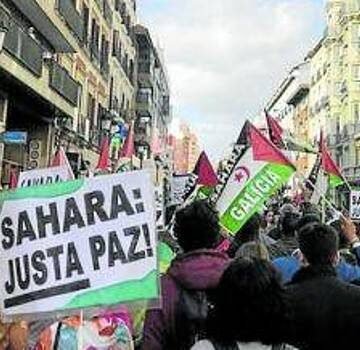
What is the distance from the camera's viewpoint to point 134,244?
13.1 feet

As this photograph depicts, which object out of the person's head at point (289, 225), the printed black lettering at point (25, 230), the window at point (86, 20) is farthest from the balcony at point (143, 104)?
the printed black lettering at point (25, 230)

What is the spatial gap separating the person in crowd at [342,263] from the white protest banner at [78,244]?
3.90 ft

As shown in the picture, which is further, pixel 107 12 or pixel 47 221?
pixel 107 12

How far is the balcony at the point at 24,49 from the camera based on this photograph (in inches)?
735

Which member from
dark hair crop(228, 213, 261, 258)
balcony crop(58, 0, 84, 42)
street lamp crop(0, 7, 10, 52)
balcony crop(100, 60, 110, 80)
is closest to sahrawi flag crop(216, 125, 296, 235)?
dark hair crop(228, 213, 261, 258)

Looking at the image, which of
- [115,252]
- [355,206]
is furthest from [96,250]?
[355,206]

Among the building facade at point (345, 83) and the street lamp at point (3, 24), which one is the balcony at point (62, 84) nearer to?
the street lamp at point (3, 24)

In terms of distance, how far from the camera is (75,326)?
4176 mm

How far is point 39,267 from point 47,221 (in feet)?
0.73

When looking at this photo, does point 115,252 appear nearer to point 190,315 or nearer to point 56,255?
point 56,255

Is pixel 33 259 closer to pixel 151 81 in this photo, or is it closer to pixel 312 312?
pixel 312 312

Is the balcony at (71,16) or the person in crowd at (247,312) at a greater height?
the balcony at (71,16)

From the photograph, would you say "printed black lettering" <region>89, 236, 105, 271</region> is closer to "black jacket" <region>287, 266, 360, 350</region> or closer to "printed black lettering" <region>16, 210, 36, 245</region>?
"printed black lettering" <region>16, 210, 36, 245</region>

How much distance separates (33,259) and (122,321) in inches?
24.3
